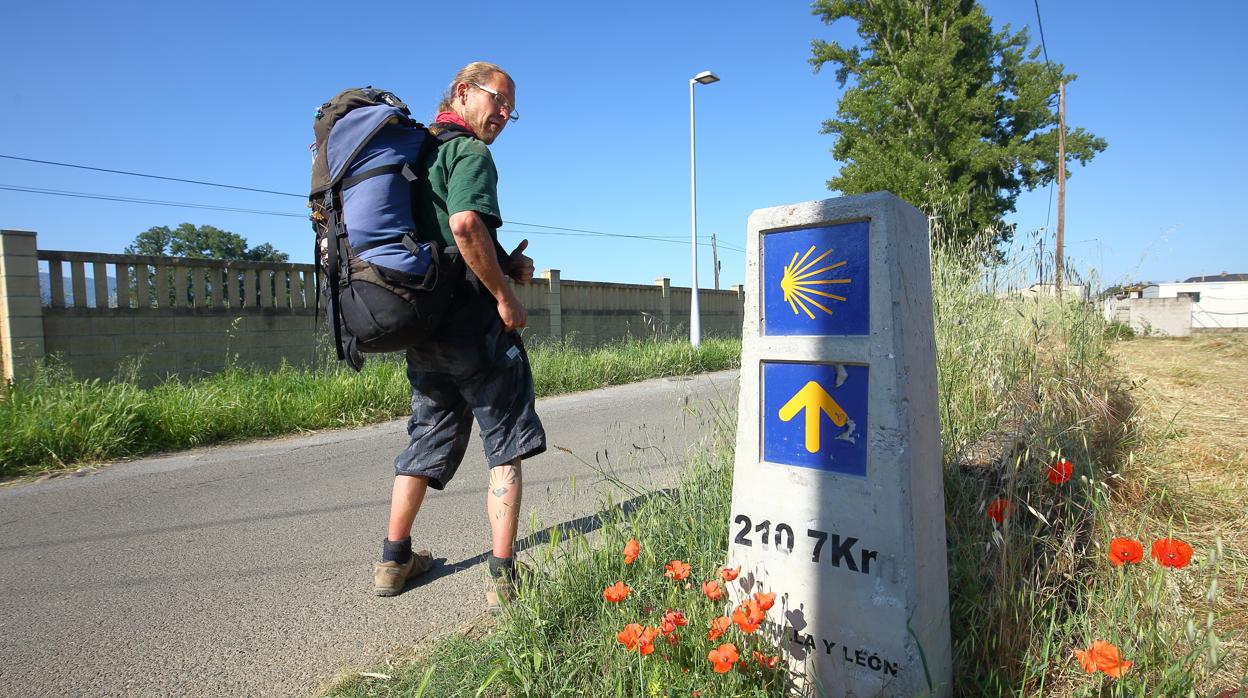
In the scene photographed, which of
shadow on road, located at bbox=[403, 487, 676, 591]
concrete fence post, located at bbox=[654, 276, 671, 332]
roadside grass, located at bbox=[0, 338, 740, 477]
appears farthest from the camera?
Answer: concrete fence post, located at bbox=[654, 276, 671, 332]

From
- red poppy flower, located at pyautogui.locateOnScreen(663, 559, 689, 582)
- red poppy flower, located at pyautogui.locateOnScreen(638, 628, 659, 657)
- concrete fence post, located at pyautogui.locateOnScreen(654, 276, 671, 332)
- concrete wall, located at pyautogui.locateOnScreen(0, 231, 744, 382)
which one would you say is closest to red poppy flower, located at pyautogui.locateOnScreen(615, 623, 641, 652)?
red poppy flower, located at pyautogui.locateOnScreen(638, 628, 659, 657)

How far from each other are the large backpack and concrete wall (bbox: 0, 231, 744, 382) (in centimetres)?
488

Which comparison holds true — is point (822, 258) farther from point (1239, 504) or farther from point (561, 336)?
point (561, 336)

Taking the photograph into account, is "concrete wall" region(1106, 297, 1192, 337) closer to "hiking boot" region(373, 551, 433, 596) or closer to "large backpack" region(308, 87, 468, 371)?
"hiking boot" region(373, 551, 433, 596)

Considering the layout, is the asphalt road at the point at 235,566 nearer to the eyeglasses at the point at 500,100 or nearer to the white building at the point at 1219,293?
the eyeglasses at the point at 500,100

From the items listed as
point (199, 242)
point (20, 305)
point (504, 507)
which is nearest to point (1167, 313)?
point (504, 507)

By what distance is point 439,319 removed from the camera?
2369 millimetres

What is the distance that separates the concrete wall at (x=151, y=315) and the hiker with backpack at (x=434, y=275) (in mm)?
4692

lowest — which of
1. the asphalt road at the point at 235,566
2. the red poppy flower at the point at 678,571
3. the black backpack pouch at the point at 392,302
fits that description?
the asphalt road at the point at 235,566

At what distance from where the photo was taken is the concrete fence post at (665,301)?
1733 centimetres

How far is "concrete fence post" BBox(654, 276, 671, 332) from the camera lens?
56.9 feet

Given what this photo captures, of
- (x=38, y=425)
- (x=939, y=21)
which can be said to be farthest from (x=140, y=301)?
(x=939, y=21)

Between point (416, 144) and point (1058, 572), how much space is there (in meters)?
2.52

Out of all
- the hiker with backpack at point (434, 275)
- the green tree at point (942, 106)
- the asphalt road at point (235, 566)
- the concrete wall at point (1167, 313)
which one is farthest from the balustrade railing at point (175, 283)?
the concrete wall at point (1167, 313)
